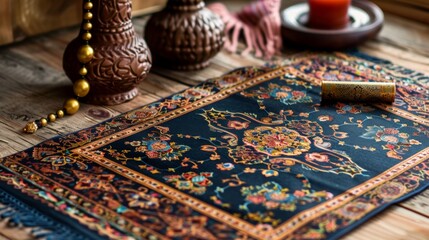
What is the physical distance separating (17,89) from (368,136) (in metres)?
1.01

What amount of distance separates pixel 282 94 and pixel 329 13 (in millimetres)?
464

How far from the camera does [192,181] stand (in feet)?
5.85

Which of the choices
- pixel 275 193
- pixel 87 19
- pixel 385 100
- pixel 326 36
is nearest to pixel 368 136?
pixel 385 100

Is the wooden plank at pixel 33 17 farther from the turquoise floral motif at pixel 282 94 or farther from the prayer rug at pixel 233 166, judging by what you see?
the turquoise floral motif at pixel 282 94

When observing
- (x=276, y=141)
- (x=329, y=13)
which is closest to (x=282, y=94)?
(x=276, y=141)

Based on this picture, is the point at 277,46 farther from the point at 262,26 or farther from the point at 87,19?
the point at 87,19

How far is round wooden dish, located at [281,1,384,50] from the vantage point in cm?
256

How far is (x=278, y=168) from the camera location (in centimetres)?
185

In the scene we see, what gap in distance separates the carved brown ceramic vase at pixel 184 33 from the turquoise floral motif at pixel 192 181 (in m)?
0.67

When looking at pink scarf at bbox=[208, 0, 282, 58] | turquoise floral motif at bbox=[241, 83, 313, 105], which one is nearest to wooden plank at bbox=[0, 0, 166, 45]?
pink scarf at bbox=[208, 0, 282, 58]

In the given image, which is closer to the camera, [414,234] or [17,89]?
[414,234]

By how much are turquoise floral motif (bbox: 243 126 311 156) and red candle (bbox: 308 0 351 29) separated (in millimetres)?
678

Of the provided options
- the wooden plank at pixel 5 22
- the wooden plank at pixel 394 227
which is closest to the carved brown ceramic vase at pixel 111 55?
the wooden plank at pixel 5 22

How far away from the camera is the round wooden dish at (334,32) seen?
2559 millimetres
